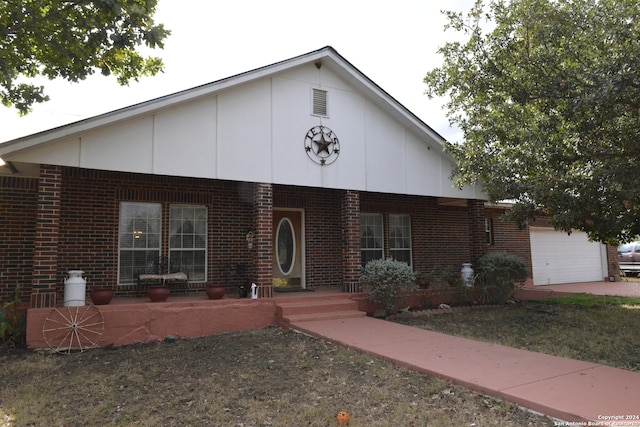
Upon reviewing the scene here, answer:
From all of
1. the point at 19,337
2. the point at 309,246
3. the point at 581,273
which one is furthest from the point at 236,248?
the point at 581,273

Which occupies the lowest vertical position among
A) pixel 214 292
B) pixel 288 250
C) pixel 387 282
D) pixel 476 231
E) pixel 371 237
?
pixel 214 292

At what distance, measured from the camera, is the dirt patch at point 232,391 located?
431cm

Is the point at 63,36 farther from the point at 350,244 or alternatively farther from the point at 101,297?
the point at 350,244

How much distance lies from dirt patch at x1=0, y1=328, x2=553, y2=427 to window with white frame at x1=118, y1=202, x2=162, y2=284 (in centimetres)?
251

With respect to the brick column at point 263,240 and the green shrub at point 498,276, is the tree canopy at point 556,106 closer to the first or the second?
the green shrub at point 498,276

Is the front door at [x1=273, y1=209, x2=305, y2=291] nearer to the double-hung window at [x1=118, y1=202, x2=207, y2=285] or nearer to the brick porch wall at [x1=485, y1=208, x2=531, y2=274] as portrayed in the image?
the double-hung window at [x1=118, y1=202, x2=207, y2=285]

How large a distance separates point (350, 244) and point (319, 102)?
11.3ft

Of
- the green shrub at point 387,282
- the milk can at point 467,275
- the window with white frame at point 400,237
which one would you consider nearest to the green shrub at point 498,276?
the milk can at point 467,275

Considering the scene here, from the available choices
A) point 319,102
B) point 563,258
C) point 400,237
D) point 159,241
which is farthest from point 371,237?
point 563,258

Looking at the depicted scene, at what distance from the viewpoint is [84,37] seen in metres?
7.30

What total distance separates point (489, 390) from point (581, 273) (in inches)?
632

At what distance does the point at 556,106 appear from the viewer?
7582mm

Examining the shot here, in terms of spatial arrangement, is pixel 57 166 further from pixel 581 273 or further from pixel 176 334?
pixel 581 273

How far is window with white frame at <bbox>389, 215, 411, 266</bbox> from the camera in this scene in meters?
12.9
